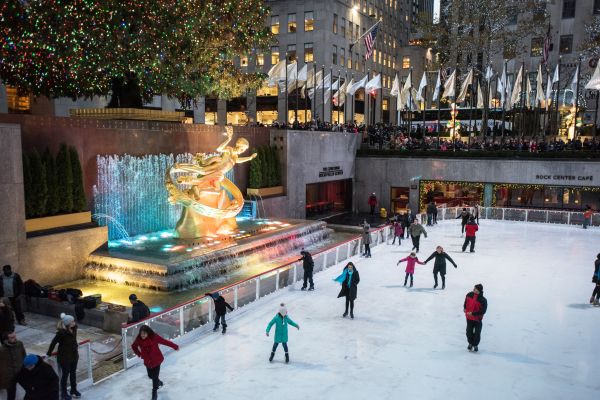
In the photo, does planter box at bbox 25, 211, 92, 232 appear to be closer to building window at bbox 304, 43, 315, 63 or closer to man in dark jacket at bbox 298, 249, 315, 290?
man in dark jacket at bbox 298, 249, 315, 290

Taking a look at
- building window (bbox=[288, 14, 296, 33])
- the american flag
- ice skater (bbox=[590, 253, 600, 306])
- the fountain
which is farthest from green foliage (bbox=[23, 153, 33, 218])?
building window (bbox=[288, 14, 296, 33])

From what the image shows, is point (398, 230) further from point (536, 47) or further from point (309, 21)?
point (536, 47)

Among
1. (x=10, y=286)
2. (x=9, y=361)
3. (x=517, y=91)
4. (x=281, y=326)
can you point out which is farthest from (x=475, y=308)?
(x=517, y=91)

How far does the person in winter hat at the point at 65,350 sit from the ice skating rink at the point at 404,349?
57cm

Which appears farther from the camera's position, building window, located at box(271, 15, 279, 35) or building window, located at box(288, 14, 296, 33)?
building window, located at box(271, 15, 279, 35)

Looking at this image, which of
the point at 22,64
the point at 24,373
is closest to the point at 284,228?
the point at 22,64

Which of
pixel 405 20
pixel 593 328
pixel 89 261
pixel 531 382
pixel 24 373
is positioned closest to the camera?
pixel 24 373

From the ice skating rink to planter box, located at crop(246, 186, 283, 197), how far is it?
1031 cm

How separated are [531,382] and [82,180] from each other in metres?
14.0

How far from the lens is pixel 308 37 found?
49.6 metres

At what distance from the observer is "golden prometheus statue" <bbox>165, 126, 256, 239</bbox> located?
721 inches

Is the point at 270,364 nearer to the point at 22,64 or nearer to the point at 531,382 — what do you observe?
the point at 531,382

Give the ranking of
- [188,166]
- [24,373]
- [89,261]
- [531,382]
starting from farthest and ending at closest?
[188,166], [89,261], [531,382], [24,373]

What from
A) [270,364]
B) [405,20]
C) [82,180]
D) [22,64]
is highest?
[405,20]
